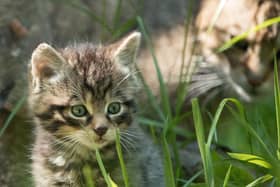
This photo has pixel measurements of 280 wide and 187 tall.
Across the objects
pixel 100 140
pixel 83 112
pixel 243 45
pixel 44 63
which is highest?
pixel 243 45

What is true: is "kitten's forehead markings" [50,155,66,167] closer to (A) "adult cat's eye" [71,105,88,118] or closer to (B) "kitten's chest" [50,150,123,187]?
(B) "kitten's chest" [50,150,123,187]

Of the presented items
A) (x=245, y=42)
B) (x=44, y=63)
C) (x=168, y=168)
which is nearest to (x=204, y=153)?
(x=168, y=168)

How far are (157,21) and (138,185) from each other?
7.13 feet

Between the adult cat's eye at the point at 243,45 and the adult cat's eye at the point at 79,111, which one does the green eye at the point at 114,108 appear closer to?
the adult cat's eye at the point at 79,111

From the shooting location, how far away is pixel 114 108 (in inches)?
129

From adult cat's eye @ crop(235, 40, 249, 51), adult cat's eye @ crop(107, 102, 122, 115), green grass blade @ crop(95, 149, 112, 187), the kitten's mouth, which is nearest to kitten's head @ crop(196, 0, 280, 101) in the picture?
adult cat's eye @ crop(235, 40, 249, 51)

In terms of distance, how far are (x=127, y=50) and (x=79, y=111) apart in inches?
15.7

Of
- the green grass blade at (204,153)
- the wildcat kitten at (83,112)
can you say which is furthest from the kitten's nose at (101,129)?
the green grass blade at (204,153)

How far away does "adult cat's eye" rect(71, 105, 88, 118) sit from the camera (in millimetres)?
3221

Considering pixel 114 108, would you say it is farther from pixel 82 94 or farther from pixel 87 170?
pixel 87 170

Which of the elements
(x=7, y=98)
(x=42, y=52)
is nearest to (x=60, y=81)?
(x=42, y=52)

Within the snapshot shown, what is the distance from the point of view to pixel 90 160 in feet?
11.0

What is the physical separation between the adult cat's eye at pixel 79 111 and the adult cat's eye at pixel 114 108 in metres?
0.09

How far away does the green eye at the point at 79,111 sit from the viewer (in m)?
3.22
